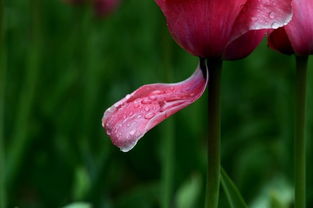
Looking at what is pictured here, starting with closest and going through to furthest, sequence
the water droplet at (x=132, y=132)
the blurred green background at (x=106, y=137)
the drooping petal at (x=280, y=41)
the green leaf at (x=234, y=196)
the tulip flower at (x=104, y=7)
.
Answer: the water droplet at (x=132, y=132), the drooping petal at (x=280, y=41), the green leaf at (x=234, y=196), the blurred green background at (x=106, y=137), the tulip flower at (x=104, y=7)

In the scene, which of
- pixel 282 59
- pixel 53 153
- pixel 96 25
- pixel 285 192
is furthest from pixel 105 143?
pixel 96 25

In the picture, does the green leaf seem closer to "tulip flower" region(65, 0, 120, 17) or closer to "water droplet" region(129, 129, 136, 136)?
"water droplet" region(129, 129, 136, 136)

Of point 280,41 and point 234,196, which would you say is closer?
point 280,41

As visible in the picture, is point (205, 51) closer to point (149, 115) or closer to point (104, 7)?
point (149, 115)

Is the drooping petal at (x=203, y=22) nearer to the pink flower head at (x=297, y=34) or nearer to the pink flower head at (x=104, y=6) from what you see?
the pink flower head at (x=297, y=34)

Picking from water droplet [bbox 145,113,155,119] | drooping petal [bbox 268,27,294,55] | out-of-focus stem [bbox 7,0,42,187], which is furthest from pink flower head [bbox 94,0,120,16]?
water droplet [bbox 145,113,155,119]

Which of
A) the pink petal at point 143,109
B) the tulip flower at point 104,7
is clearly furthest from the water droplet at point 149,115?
the tulip flower at point 104,7

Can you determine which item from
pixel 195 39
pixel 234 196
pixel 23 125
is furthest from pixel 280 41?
pixel 23 125
